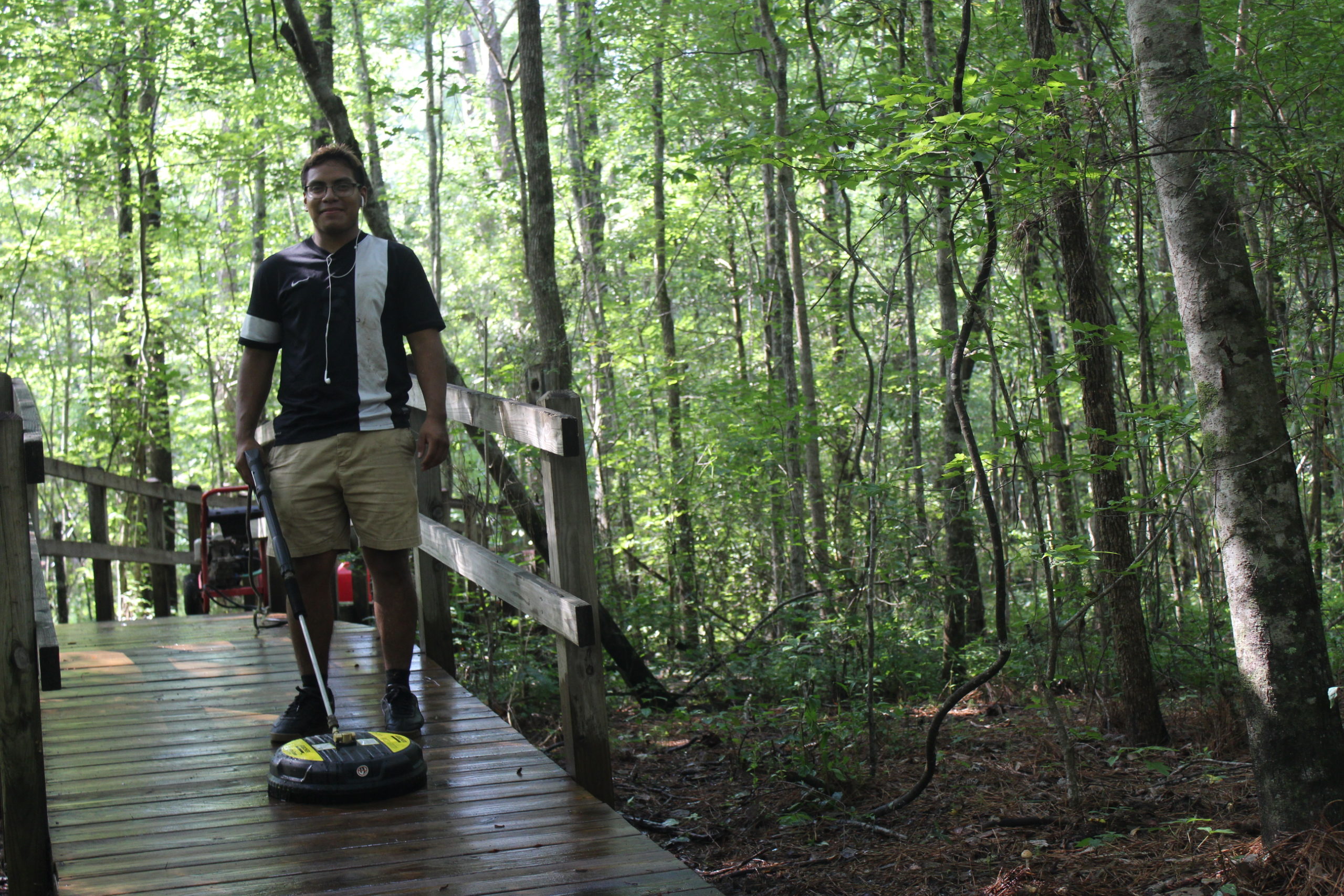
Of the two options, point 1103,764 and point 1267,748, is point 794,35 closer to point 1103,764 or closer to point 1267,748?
point 1103,764

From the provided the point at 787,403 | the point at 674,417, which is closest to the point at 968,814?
the point at 787,403

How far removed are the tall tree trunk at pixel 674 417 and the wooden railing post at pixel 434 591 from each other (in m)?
2.82

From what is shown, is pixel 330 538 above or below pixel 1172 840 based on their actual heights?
above

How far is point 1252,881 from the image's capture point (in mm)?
3289

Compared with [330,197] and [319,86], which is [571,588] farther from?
[319,86]

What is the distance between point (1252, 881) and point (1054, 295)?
5103 mm

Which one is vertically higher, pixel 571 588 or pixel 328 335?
pixel 328 335

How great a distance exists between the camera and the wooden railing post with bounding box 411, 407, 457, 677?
514 centimetres

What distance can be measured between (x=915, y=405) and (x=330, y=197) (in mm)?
5784

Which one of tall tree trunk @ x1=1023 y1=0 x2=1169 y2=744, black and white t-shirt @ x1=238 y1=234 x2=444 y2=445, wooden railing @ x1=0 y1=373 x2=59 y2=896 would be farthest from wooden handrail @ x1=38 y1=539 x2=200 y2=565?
tall tree trunk @ x1=1023 y1=0 x2=1169 y2=744

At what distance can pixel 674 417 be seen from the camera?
1169 centimetres

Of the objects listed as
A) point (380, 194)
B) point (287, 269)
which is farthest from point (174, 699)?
point (380, 194)

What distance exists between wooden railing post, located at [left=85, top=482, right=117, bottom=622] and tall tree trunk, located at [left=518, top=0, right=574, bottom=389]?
3729 millimetres

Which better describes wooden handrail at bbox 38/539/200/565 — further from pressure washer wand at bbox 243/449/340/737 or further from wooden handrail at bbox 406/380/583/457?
pressure washer wand at bbox 243/449/340/737
